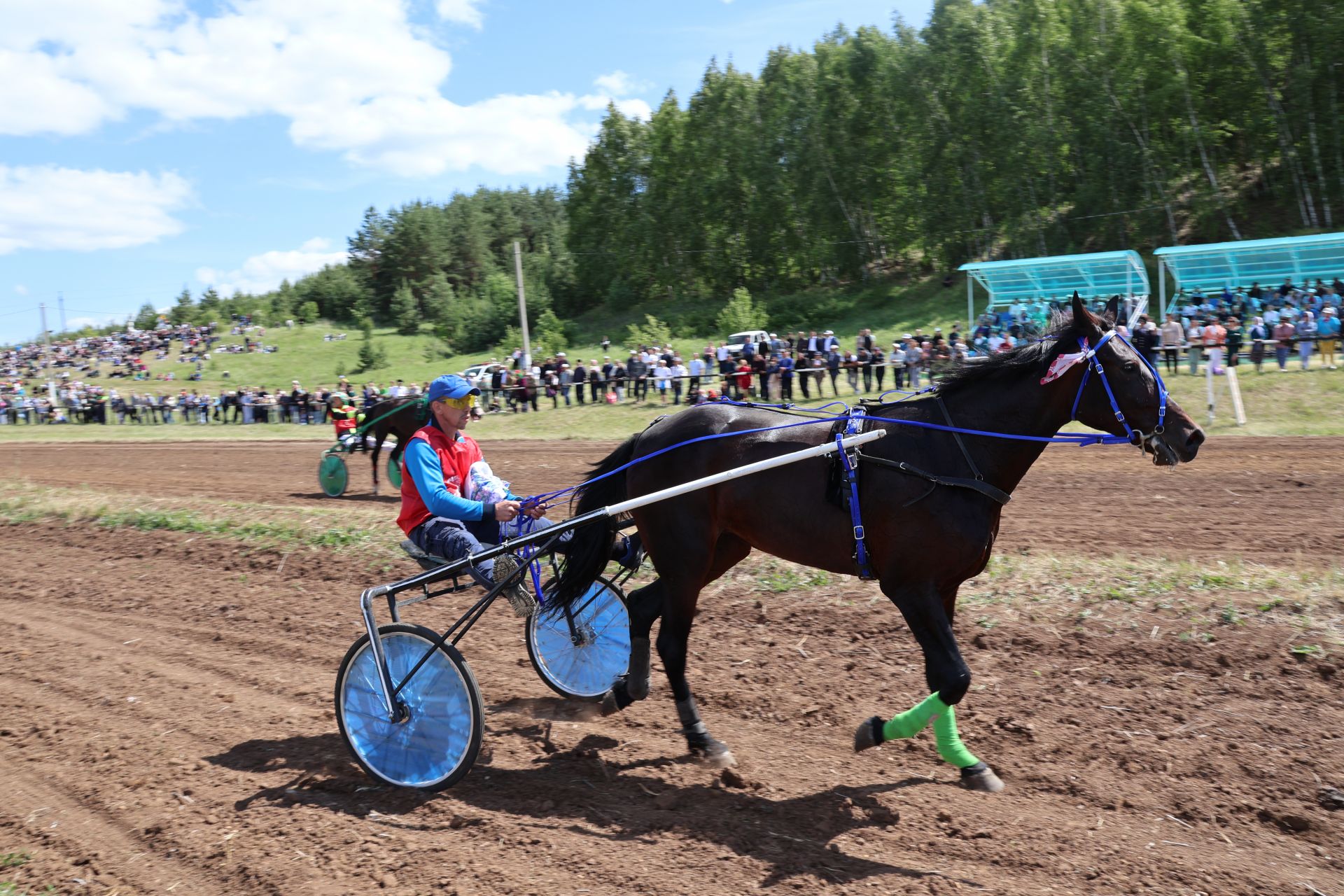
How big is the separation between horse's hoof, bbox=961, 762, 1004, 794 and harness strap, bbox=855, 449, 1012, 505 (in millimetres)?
A: 1178

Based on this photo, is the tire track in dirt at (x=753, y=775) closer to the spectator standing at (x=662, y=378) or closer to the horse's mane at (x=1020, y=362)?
the horse's mane at (x=1020, y=362)

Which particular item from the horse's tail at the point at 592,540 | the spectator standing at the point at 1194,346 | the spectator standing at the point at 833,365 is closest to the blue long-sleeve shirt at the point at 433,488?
the horse's tail at the point at 592,540

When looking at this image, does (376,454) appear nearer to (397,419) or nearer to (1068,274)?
(397,419)

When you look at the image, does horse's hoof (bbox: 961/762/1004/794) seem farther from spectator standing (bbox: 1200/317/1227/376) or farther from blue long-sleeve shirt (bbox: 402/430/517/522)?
spectator standing (bbox: 1200/317/1227/376)

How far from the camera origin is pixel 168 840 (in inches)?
166

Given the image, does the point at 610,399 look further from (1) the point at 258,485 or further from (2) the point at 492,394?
(1) the point at 258,485

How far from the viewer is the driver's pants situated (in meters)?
5.13

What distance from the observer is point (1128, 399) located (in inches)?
173

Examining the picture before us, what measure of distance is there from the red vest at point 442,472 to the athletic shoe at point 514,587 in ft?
1.89

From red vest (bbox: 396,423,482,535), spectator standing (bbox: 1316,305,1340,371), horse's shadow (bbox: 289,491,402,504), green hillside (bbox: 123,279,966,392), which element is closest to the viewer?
red vest (bbox: 396,423,482,535)

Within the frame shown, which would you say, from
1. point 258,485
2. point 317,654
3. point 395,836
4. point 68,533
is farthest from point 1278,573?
point 258,485

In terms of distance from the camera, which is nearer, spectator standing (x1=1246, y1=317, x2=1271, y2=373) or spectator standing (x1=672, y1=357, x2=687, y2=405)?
spectator standing (x1=1246, y1=317, x2=1271, y2=373)

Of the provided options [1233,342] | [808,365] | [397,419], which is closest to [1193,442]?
[397,419]

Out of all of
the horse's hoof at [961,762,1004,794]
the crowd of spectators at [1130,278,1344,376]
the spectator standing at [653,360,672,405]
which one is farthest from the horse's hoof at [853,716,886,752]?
the spectator standing at [653,360,672,405]
